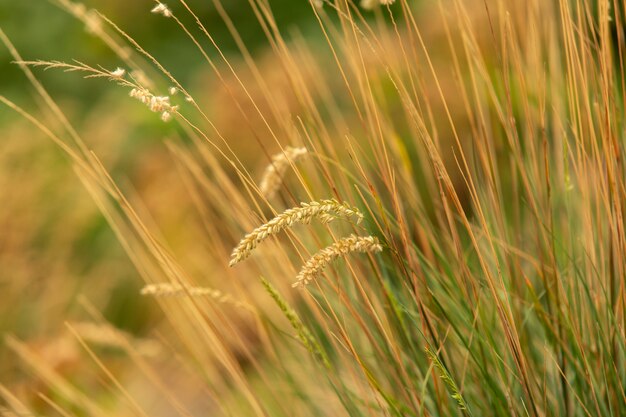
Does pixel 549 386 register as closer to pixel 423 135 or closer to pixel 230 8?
pixel 423 135

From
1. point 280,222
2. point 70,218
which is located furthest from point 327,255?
point 70,218

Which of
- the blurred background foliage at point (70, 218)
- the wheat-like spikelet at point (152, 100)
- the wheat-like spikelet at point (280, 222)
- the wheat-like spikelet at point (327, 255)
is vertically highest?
the wheat-like spikelet at point (152, 100)

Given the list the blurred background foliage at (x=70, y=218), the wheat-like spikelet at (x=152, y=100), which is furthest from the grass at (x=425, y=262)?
the blurred background foliage at (x=70, y=218)

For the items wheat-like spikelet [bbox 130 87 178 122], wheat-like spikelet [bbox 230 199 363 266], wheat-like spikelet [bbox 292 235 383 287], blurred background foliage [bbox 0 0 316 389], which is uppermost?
wheat-like spikelet [bbox 130 87 178 122]

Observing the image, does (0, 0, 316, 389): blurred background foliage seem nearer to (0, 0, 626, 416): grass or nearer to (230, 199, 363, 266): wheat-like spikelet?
(0, 0, 626, 416): grass

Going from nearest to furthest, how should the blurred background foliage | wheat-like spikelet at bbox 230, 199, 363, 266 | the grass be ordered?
wheat-like spikelet at bbox 230, 199, 363, 266 → the grass → the blurred background foliage

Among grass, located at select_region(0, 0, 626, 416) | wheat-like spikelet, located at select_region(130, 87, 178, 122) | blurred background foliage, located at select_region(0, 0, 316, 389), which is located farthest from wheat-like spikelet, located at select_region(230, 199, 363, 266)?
blurred background foliage, located at select_region(0, 0, 316, 389)

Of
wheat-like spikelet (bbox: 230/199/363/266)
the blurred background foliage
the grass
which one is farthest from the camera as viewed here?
the blurred background foliage

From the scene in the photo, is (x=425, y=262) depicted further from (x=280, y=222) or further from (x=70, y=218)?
(x=70, y=218)

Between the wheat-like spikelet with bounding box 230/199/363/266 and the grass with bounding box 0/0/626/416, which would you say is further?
the grass with bounding box 0/0/626/416

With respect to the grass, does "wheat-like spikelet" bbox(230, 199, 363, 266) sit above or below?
above

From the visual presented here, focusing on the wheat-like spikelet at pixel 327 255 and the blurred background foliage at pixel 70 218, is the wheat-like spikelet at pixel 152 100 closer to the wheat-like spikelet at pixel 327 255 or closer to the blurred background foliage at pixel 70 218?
the wheat-like spikelet at pixel 327 255
